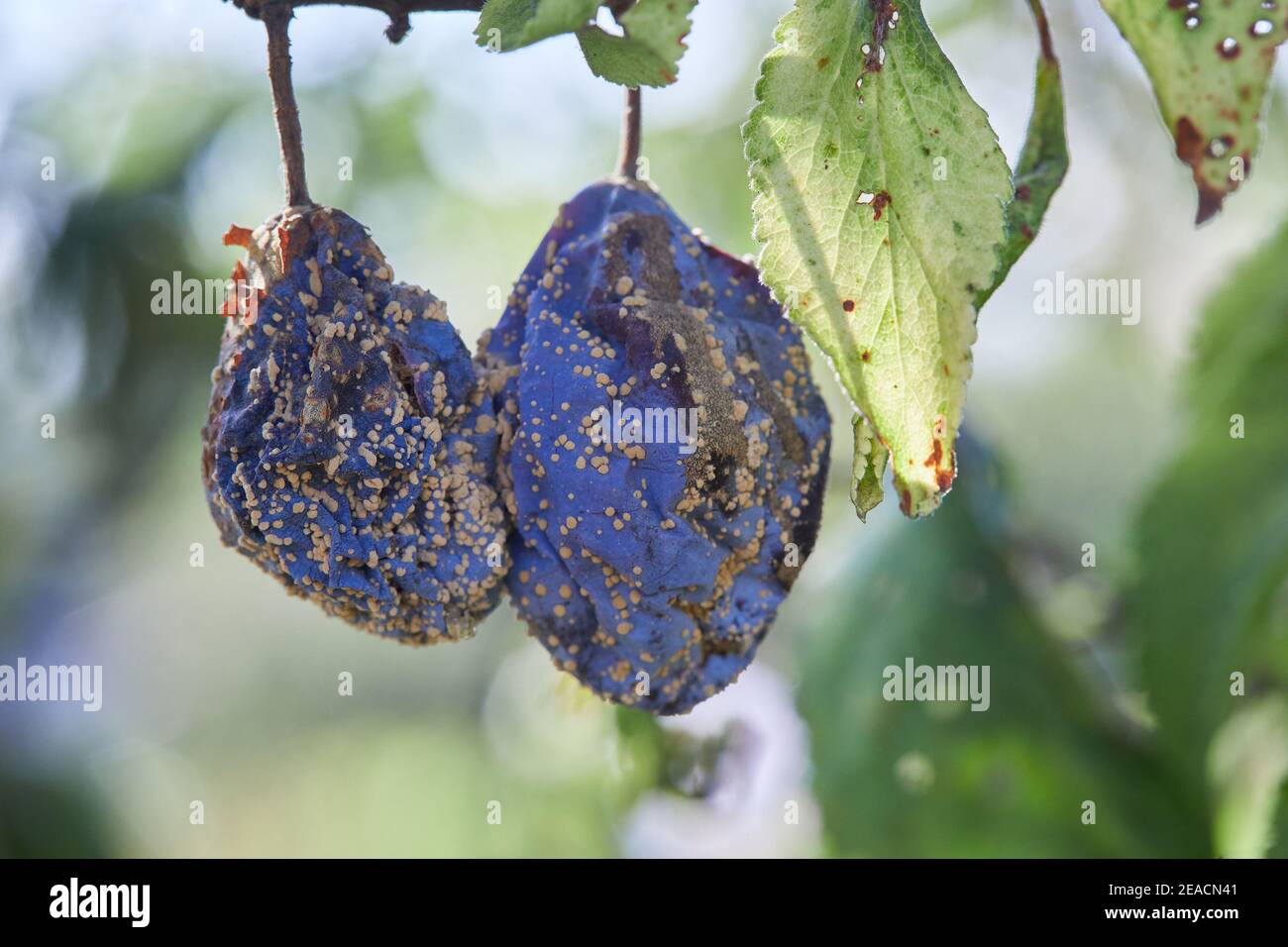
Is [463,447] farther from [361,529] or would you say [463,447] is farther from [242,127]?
[242,127]

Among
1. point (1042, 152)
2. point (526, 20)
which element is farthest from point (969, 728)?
point (526, 20)

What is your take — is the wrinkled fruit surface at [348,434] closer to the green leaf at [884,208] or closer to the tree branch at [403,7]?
the tree branch at [403,7]

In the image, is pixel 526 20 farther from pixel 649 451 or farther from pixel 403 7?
pixel 649 451

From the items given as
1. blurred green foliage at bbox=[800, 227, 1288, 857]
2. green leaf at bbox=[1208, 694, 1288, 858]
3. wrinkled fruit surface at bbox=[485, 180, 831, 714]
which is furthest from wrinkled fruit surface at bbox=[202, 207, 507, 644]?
green leaf at bbox=[1208, 694, 1288, 858]

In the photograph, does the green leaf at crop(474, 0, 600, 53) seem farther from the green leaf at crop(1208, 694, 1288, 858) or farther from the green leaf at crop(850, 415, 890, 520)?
the green leaf at crop(1208, 694, 1288, 858)

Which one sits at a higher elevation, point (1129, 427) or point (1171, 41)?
point (1129, 427)
